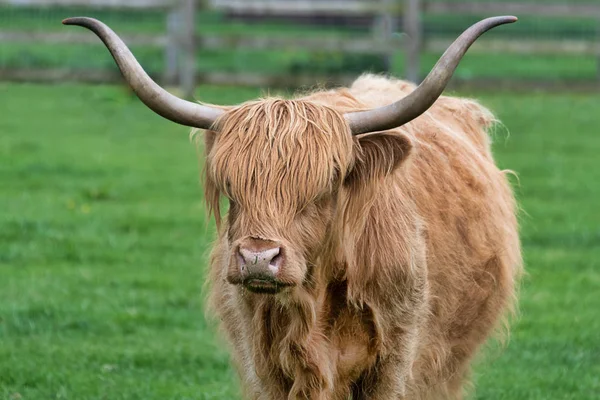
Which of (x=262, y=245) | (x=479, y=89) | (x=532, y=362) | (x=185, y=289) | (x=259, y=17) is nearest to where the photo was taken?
(x=262, y=245)

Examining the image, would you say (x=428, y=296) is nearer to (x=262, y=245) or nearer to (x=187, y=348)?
(x=262, y=245)

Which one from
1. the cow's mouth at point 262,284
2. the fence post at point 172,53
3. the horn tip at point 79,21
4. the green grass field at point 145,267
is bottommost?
the green grass field at point 145,267

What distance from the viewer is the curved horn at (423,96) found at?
414 centimetres

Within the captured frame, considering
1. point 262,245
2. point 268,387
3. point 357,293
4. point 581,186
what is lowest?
point 581,186

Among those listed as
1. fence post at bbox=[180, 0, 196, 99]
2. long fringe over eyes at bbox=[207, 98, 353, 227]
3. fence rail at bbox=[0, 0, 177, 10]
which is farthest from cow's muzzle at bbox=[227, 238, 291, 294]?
fence rail at bbox=[0, 0, 177, 10]

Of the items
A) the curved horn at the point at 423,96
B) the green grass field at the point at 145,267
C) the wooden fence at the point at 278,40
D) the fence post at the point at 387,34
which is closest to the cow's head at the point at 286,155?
the curved horn at the point at 423,96

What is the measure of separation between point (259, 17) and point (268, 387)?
27.8 metres

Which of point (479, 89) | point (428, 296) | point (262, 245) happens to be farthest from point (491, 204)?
point (479, 89)

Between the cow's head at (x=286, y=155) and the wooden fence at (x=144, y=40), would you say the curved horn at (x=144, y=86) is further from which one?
the wooden fence at (x=144, y=40)

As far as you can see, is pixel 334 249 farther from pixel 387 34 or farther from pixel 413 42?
pixel 387 34

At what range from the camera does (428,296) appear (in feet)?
15.9

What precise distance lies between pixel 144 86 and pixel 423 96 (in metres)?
0.95

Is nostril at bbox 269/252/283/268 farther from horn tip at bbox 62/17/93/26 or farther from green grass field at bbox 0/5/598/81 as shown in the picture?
green grass field at bbox 0/5/598/81

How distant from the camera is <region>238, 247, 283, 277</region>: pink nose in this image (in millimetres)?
3893
